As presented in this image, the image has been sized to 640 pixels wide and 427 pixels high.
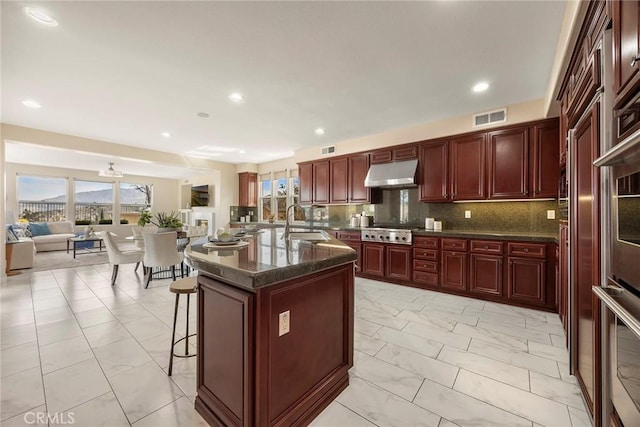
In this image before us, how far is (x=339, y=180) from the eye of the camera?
212 inches

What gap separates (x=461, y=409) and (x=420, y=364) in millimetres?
477

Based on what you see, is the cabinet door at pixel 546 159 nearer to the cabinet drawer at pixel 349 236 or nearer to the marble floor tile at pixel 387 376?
the cabinet drawer at pixel 349 236

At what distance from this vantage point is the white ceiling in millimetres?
1981

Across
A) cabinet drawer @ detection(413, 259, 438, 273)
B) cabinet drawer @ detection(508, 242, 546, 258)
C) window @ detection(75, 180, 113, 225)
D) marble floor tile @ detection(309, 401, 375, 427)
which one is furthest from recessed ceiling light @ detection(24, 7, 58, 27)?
window @ detection(75, 180, 113, 225)

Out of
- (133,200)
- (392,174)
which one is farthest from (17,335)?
(133,200)

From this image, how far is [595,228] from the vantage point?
1.37 metres

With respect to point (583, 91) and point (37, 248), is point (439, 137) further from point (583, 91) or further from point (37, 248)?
point (37, 248)

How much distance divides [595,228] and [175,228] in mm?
5438

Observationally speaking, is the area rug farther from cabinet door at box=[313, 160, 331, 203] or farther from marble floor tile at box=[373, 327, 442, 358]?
marble floor tile at box=[373, 327, 442, 358]

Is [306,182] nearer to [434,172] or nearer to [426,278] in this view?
[434,172]

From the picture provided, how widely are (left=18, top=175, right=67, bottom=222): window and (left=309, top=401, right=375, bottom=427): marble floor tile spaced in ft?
36.3

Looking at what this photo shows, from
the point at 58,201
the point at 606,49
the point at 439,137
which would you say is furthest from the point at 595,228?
the point at 58,201

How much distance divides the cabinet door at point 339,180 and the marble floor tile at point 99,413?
4.30 meters

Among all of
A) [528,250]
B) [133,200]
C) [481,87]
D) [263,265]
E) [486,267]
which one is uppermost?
[481,87]
